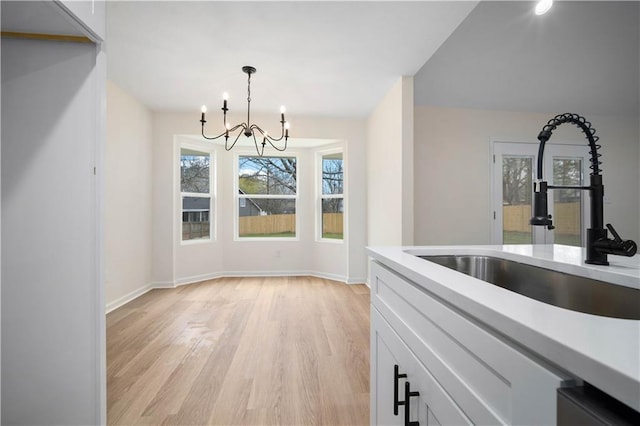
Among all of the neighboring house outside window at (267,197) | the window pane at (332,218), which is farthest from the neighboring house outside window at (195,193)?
the window pane at (332,218)

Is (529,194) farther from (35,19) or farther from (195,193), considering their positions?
(35,19)

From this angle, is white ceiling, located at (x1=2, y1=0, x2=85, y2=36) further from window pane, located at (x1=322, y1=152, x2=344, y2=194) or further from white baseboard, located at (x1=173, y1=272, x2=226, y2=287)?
window pane, located at (x1=322, y1=152, x2=344, y2=194)

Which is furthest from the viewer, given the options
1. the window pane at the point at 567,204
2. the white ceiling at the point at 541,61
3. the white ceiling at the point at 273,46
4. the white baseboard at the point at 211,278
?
the window pane at the point at 567,204

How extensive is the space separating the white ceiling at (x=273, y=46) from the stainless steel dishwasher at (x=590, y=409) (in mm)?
2321

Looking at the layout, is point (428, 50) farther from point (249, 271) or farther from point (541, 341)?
point (249, 271)

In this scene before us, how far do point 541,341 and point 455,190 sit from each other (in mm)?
3888

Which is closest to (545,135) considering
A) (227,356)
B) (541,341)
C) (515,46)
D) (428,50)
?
(541,341)

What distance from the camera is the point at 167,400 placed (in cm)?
162

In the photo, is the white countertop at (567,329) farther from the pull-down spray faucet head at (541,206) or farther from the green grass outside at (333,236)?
the green grass outside at (333,236)

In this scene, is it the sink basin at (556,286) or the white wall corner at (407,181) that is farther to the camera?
the white wall corner at (407,181)

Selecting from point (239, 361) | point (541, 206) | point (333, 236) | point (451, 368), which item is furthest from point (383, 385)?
point (333, 236)

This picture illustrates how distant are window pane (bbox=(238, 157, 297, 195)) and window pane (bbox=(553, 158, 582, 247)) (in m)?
3.92

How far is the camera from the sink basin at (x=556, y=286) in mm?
762

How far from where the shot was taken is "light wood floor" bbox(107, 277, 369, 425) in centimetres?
154
